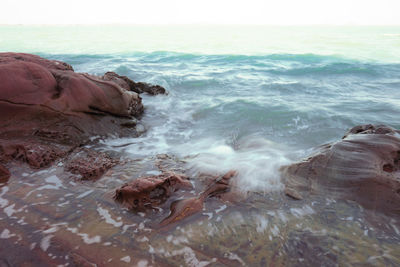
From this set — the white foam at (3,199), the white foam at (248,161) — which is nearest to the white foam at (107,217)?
the white foam at (3,199)

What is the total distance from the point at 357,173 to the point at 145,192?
2240mm

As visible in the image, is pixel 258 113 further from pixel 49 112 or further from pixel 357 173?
pixel 49 112

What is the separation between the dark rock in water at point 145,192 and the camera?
238cm

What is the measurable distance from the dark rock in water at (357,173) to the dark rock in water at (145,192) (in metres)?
1.33

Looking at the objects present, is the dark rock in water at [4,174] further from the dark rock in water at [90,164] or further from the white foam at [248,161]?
the white foam at [248,161]

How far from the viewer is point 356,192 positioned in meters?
2.49

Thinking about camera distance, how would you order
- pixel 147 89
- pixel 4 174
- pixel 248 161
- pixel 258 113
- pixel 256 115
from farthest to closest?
1. pixel 147 89
2. pixel 258 113
3. pixel 256 115
4. pixel 248 161
5. pixel 4 174

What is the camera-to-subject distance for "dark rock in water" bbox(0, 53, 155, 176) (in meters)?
3.34

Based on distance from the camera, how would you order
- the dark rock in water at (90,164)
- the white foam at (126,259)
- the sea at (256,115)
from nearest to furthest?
the white foam at (126,259)
the dark rock in water at (90,164)
the sea at (256,115)

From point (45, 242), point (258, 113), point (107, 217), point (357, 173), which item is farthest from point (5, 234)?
point (258, 113)

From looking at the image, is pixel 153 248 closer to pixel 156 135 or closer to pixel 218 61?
pixel 156 135

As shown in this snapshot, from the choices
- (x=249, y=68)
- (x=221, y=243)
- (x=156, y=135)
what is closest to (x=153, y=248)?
(x=221, y=243)

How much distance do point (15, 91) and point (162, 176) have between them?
2800 mm

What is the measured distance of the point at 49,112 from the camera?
3.81 metres
